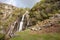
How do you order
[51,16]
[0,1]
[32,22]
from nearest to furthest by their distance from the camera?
[51,16]
[32,22]
[0,1]

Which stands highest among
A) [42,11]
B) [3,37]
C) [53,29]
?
[42,11]

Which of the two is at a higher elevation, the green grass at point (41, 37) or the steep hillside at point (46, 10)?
the steep hillside at point (46, 10)

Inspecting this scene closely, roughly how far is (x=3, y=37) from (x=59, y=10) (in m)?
11.4

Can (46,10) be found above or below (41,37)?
above

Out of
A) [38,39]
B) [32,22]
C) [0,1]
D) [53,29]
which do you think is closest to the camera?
[38,39]

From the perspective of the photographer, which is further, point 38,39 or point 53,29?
point 53,29

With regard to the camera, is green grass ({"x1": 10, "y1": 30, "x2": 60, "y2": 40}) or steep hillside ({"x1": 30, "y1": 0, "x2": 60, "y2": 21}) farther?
steep hillside ({"x1": 30, "y1": 0, "x2": 60, "y2": 21})

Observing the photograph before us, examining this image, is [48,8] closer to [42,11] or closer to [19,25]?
[42,11]

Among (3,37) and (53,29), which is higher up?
(53,29)

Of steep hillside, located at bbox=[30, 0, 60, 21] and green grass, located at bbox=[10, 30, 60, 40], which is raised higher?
steep hillside, located at bbox=[30, 0, 60, 21]

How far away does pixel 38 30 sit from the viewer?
2725 cm

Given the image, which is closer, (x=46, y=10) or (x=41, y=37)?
(x=41, y=37)

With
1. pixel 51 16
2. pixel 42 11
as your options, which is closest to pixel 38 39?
pixel 51 16

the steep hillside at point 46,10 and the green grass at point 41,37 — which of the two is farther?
the steep hillside at point 46,10
